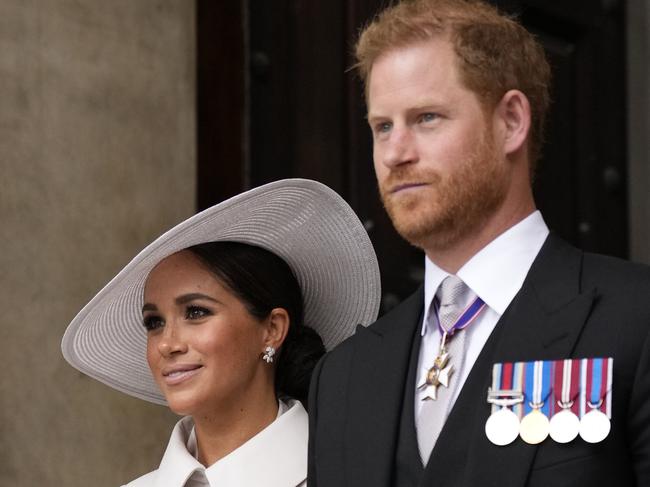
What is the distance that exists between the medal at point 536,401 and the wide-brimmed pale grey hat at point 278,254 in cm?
92

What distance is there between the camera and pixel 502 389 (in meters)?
2.30

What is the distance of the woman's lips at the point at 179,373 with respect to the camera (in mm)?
3041

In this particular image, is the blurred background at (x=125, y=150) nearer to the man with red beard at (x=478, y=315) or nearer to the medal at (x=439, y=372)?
the man with red beard at (x=478, y=315)

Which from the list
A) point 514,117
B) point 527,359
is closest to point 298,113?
point 514,117

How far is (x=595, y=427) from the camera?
2211 mm

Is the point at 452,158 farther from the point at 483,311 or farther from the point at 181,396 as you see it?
the point at 181,396

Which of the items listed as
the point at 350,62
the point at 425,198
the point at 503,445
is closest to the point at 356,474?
the point at 503,445

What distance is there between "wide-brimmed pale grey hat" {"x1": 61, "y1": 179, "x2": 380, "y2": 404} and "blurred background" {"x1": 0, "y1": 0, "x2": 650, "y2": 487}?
1.39ft

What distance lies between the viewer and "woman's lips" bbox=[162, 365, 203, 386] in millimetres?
3041

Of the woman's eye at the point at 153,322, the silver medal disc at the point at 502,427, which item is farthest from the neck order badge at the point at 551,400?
the woman's eye at the point at 153,322

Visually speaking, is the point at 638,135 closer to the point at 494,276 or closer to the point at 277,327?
the point at 277,327

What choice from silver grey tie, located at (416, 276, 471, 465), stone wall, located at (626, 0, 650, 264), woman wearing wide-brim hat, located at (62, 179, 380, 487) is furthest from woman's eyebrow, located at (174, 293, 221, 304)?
stone wall, located at (626, 0, 650, 264)

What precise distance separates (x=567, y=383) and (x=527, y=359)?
8cm

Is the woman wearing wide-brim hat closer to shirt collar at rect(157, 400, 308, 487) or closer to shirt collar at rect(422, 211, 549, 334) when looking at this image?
shirt collar at rect(157, 400, 308, 487)
